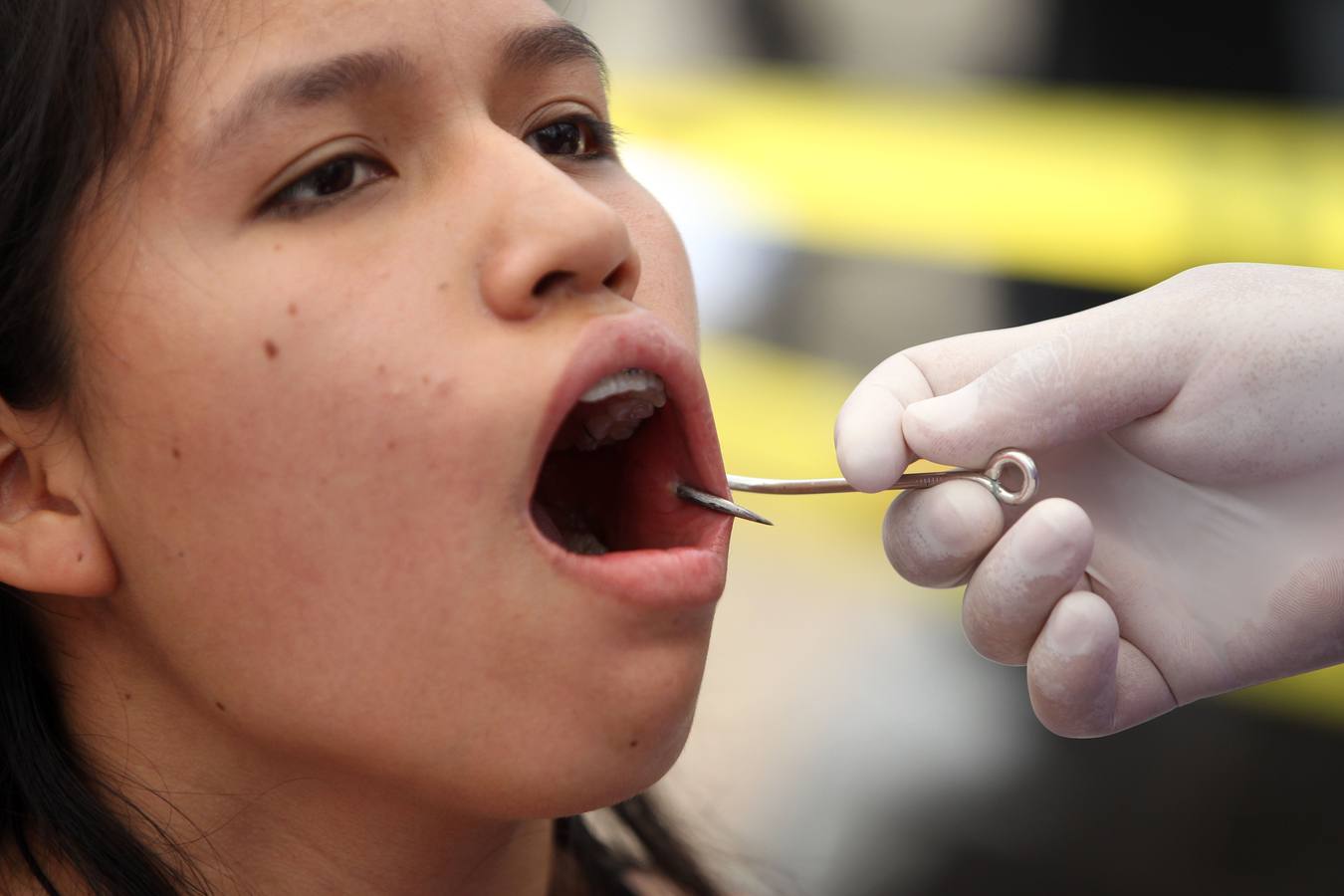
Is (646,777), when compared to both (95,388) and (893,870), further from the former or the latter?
(893,870)

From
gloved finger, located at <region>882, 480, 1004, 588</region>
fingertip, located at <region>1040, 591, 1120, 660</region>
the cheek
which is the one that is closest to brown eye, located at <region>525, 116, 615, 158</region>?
the cheek

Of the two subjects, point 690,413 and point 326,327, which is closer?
point 326,327

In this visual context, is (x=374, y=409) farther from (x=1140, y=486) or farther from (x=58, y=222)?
(x=1140, y=486)

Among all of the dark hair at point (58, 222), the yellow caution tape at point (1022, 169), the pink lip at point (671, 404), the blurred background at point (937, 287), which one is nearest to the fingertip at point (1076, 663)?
the pink lip at point (671, 404)

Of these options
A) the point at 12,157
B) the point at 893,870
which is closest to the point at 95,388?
the point at 12,157

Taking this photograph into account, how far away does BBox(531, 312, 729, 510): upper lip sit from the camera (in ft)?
2.88

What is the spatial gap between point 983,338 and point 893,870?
65.7 inches

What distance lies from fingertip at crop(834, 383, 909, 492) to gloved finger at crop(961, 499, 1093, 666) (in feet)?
0.32

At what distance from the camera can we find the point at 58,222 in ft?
3.07

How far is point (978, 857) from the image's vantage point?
97.9 inches

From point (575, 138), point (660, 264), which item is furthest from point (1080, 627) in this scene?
point (575, 138)

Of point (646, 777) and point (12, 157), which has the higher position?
point (12, 157)

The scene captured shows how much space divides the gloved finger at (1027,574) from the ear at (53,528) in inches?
25.1

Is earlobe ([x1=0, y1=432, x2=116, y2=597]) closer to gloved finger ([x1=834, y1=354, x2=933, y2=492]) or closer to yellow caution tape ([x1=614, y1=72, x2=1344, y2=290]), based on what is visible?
gloved finger ([x1=834, y1=354, x2=933, y2=492])
